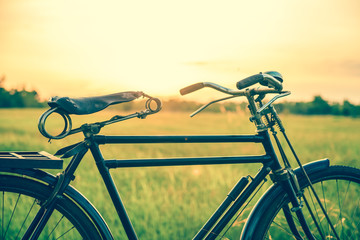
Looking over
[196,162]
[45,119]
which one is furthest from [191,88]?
[45,119]

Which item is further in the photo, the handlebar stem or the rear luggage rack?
the handlebar stem

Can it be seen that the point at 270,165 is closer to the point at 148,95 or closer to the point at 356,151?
the point at 148,95

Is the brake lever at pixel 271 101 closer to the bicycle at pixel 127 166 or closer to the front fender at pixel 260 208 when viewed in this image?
the bicycle at pixel 127 166

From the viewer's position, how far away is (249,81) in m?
2.21

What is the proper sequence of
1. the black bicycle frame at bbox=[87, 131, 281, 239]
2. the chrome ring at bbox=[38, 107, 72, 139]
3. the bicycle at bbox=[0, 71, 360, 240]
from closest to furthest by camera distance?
the chrome ring at bbox=[38, 107, 72, 139]
the bicycle at bbox=[0, 71, 360, 240]
the black bicycle frame at bbox=[87, 131, 281, 239]

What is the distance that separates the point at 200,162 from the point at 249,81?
551 mm

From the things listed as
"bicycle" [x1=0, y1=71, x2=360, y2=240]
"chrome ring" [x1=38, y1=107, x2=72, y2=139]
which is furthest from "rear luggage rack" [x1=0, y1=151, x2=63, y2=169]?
"chrome ring" [x1=38, y1=107, x2=72, y2=139]

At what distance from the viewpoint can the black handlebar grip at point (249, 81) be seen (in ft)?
7.23

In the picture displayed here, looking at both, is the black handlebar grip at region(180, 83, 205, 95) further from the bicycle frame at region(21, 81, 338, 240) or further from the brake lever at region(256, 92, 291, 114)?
the brake lever at region(256, 92, 291, 114)

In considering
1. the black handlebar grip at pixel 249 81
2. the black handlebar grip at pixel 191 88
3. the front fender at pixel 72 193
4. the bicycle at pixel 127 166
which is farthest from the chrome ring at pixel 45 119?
the black handlebar grip at pixel 249 81

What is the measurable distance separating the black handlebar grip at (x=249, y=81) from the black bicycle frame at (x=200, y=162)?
0.32 meters

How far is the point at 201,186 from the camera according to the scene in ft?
15.9

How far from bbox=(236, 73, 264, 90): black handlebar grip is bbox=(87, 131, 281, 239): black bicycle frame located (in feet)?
1.04

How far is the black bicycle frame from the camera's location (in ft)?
7.21
